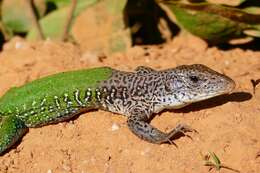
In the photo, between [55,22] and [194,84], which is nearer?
[194,84]

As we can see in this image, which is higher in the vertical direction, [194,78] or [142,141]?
[194,78]

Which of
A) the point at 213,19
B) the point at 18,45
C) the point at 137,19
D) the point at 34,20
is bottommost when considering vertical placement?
the point at 137,19

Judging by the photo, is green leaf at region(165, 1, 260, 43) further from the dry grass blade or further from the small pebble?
the dry grass blade

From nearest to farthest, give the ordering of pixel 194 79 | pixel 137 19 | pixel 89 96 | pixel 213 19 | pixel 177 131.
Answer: pixel 177 131 < pixel 194 79 < pixel 89 96 < pixel 213 19 < pixel 137 19

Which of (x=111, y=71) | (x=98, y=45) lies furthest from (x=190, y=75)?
(x=98, y=45)

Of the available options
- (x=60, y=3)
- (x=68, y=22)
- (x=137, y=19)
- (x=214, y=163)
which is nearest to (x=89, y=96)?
(x=214, y=163)

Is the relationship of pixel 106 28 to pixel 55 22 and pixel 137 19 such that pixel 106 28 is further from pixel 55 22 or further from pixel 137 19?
pixel 137 19
